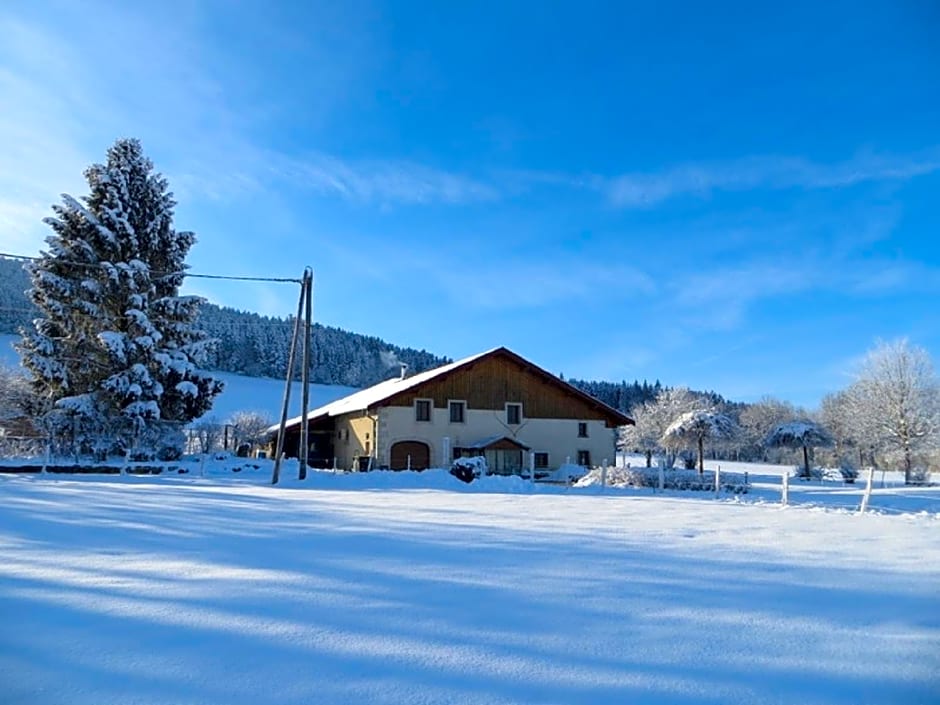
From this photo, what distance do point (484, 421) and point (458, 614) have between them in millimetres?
26998

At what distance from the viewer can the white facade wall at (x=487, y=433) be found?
97.6 ft

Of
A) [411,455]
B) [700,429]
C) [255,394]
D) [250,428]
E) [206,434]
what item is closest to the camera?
[411,455]

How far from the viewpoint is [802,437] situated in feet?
119

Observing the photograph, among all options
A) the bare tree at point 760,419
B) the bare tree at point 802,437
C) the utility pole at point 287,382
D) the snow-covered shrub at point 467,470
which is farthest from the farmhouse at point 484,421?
the bare tree at point 760,419

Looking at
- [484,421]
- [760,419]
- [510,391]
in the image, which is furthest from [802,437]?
[760,419]

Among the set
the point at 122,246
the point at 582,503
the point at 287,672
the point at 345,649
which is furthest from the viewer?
the point at 122,246

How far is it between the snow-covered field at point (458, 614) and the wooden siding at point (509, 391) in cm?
2208

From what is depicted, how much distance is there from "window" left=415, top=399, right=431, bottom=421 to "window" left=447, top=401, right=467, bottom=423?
1.09 m

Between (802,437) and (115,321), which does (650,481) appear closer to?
(802,437)

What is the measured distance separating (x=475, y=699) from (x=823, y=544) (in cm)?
654

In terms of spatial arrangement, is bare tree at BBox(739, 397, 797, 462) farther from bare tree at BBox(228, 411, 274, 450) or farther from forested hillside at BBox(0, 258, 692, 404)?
bare tree at BBox(228, 411, 274, 450)

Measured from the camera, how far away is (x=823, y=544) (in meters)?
7.89

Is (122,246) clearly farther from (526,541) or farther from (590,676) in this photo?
(590,676)

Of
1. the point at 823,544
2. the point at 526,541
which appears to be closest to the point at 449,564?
the point at 526,541
